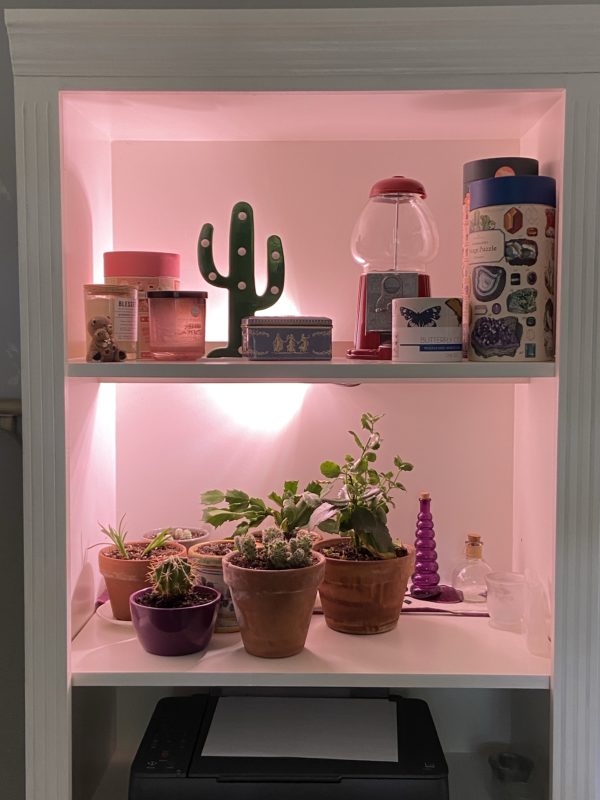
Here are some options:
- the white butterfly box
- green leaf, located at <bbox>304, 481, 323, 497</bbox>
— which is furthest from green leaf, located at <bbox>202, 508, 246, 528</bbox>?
the white butterfly box

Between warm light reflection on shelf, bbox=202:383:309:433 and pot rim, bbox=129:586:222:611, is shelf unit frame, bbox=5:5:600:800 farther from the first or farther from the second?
warm light reflection on shelf, bbox=202:383:309:433

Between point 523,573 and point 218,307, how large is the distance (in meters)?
0.65

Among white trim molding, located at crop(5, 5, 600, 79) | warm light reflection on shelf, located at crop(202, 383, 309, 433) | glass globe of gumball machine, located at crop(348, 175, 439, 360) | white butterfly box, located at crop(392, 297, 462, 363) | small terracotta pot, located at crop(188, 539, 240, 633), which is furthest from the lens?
warm light reflection on shelf, located at crop(202, 383, 309, 433)

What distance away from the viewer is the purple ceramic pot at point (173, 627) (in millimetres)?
1092

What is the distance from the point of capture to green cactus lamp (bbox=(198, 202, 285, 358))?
1.20 m

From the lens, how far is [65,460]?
1053mm

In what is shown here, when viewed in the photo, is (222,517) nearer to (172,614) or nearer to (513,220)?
(172,614)

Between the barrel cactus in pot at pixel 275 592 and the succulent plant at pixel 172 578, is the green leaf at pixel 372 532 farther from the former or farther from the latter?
the succulent plant at pixel 172 578

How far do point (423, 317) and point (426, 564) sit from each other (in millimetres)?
454

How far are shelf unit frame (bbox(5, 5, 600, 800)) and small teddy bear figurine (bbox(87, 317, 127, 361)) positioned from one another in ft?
0.20

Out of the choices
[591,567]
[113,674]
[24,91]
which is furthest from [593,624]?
[24,91]

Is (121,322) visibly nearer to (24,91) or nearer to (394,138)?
(24,91)

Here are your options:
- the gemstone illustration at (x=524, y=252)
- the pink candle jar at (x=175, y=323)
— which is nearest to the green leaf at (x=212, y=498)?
the pink candle jar at (x=175, y=323)

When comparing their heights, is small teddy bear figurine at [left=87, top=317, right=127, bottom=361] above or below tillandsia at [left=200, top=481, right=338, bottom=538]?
above
